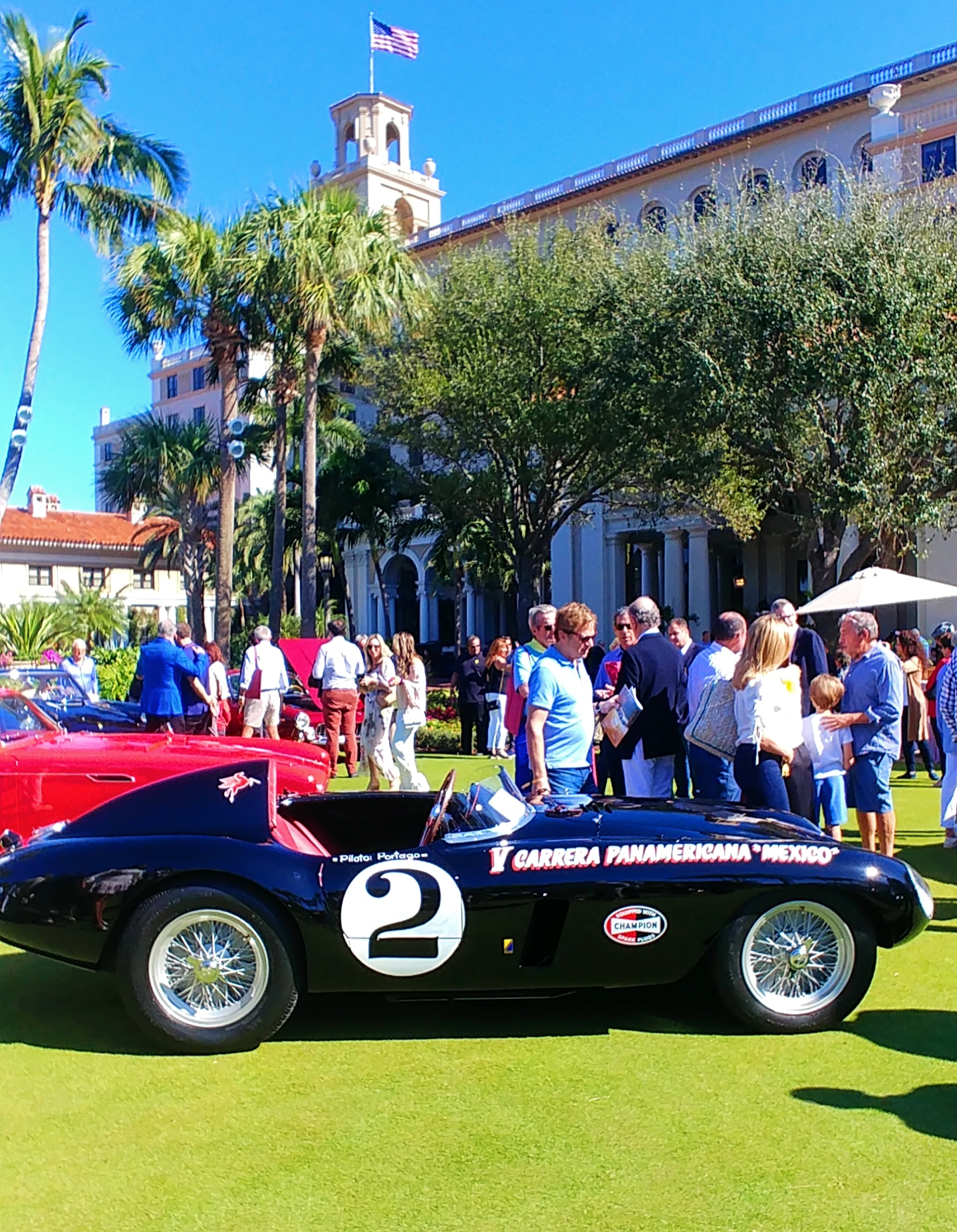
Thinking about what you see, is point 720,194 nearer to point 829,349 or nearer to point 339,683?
point 829,349

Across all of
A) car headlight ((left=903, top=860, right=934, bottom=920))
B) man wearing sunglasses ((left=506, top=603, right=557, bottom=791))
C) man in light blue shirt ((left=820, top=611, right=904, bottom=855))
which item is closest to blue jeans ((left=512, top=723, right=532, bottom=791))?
man wearing sunglasses ((left=506, top=603, right=557, bottom=791))

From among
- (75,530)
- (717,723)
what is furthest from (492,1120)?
(75,530)

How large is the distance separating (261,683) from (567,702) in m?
7.74

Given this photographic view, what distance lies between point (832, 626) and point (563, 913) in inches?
671

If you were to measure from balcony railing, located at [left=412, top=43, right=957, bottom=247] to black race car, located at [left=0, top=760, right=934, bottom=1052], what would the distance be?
36.6 metres

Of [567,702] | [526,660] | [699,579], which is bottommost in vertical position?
[567,702]

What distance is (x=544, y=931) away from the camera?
4.59 m

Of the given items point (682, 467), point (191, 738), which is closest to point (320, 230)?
point (682, 467)

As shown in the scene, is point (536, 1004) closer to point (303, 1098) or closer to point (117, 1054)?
point (303, 1098)

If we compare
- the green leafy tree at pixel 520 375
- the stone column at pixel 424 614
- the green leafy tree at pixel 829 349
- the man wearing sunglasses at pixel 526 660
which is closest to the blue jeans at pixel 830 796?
the man wearing sunglasses at pixel 526 660

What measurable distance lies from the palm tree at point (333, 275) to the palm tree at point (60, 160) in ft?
11.6

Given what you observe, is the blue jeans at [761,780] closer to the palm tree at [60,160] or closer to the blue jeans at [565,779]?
the blue jeans at [565,779]

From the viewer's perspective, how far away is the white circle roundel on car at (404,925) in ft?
15.0

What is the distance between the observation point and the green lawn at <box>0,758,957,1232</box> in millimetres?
3295
